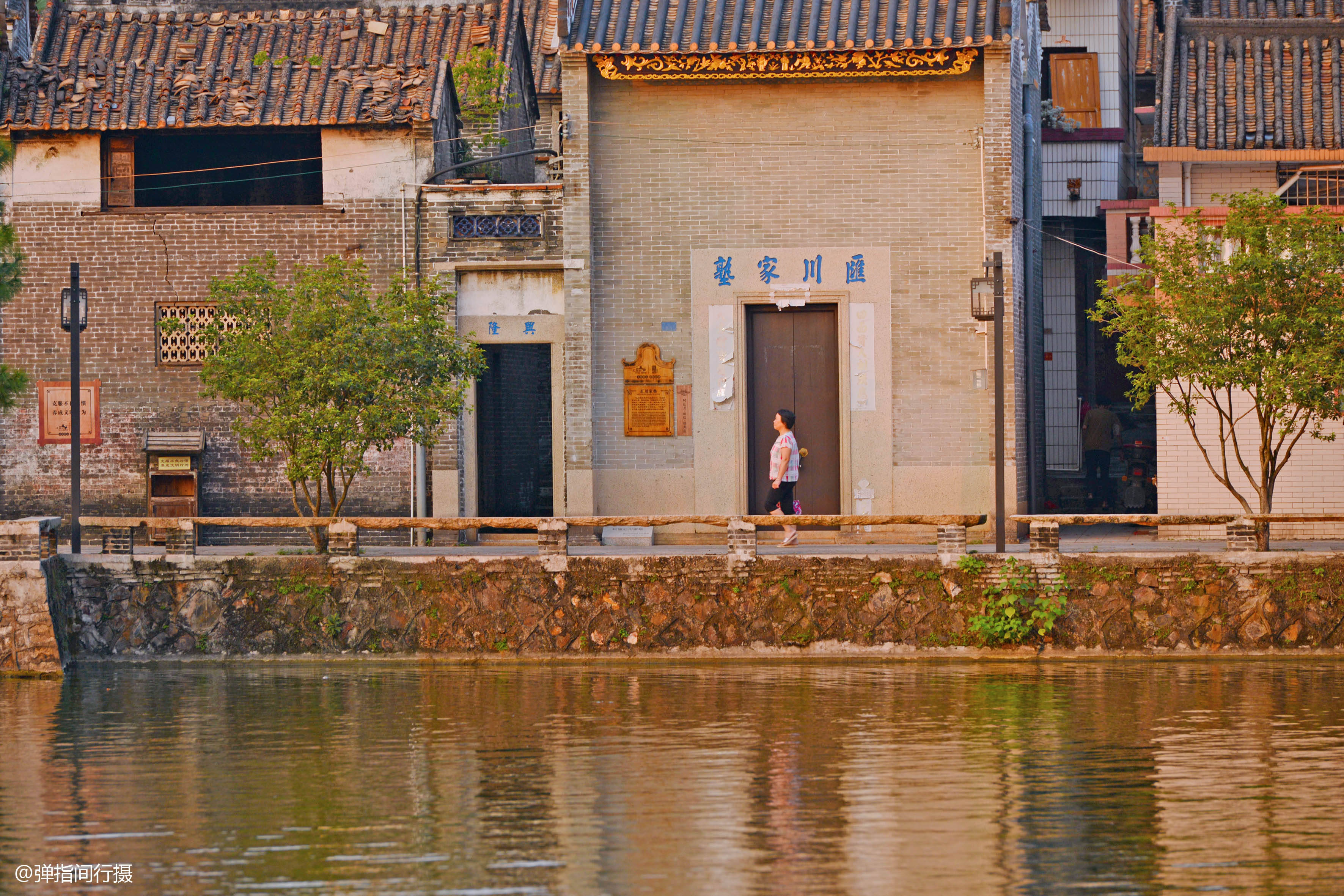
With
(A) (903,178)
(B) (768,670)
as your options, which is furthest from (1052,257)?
(B) (768,670)

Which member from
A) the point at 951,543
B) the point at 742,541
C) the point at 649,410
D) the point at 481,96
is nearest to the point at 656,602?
the point at 742,541

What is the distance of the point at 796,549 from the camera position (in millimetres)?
19469

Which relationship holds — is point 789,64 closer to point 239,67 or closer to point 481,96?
point 481,96

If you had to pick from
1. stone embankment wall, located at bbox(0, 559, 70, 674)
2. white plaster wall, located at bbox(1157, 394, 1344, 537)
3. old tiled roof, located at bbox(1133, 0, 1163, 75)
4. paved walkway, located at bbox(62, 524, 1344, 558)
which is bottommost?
stone embankment wall, located at bbox(0, 559, 70, 674)

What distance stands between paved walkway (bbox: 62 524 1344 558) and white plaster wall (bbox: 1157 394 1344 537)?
23.2 inches

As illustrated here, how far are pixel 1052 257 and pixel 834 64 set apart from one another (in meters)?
7.09

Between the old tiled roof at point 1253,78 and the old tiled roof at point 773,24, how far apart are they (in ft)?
9.69

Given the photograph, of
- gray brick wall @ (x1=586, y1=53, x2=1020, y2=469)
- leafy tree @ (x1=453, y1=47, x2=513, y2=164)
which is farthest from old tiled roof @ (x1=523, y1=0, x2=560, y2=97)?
gray brick wall @ (x1=586, y1=53, x2=1020, y2=469)

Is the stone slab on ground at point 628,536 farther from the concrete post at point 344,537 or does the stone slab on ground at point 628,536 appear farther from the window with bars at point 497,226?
the concrete post at point 344,537

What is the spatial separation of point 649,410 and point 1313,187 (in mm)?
9184

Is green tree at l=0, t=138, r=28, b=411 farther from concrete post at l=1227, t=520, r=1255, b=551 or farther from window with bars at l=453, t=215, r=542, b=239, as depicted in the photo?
concrete post at l=1227, t=520, r=1255, b=551

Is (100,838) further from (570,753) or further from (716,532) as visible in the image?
(716,532)

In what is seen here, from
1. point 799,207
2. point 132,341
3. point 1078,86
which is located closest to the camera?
point 799,207

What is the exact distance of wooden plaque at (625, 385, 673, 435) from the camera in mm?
22531
